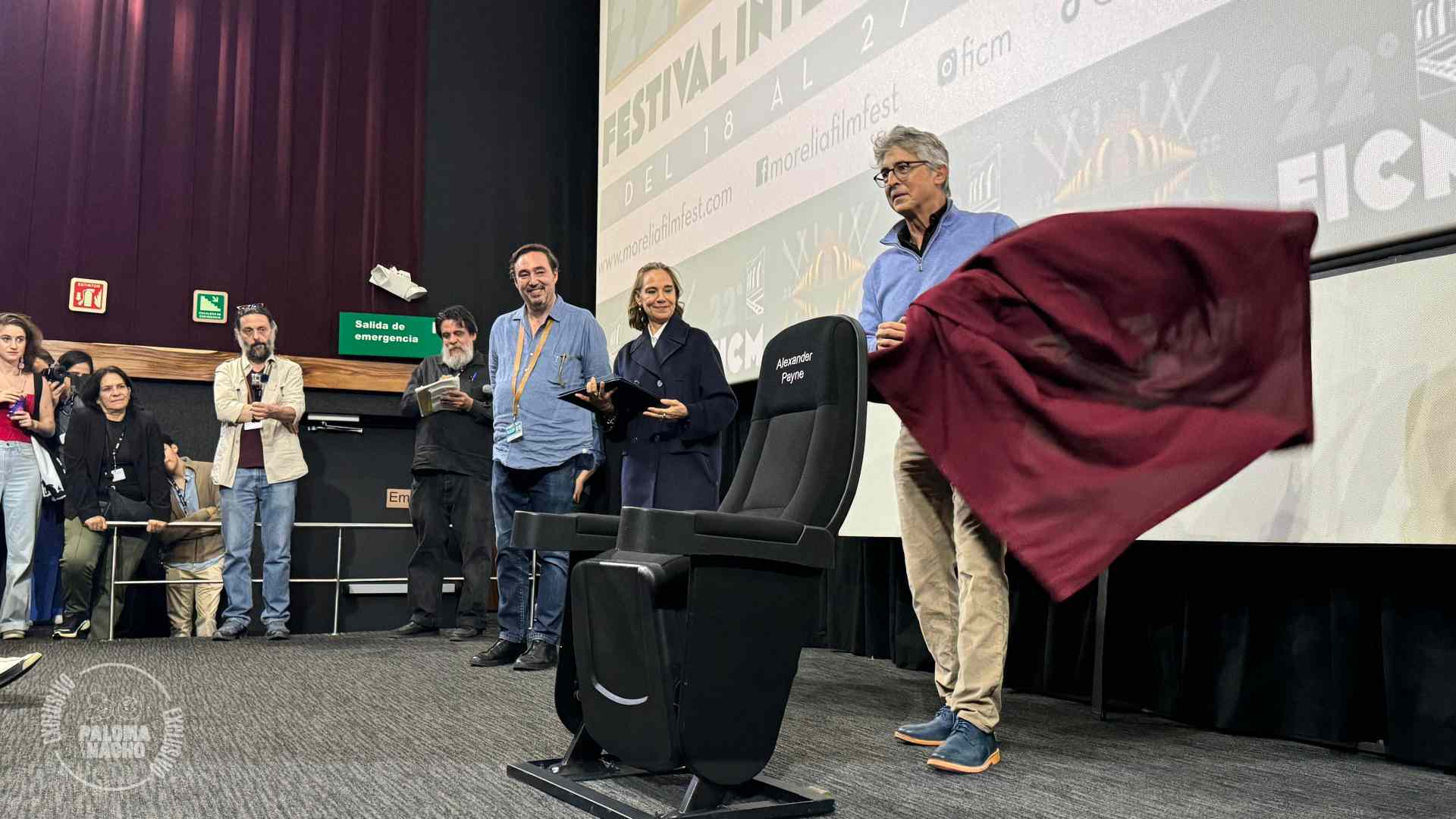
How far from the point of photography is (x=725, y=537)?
5.70 feet

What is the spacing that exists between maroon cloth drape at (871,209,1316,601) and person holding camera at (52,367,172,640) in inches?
179

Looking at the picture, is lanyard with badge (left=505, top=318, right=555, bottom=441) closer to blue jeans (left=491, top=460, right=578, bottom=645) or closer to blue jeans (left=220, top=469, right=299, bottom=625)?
blue jeans (left=491, top=460, right=578, bottom=645)

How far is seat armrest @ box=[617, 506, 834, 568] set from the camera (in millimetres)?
1665

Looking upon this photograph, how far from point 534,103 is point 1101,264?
6245 mm

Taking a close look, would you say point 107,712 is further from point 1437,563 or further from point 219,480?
point 1437,563

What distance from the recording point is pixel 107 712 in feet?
9.27

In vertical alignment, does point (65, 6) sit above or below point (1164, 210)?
above

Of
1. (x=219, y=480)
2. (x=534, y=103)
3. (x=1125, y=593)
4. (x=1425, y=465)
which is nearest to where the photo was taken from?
(x=1425, y=465)

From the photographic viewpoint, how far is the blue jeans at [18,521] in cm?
508

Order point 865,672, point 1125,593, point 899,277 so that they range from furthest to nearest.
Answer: point 865,672, point 1125,593, point 899,277

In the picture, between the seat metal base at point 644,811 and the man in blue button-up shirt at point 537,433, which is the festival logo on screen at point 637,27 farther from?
the seat metal base at point 644,811

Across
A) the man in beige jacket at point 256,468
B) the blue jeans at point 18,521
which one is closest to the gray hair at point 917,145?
the man in beige jacket at point 256,468

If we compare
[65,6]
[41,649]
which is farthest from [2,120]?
[41,649]

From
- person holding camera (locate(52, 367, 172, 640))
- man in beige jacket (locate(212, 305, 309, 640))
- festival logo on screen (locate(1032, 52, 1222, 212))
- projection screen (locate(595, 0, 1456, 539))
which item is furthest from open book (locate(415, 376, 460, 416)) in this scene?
festival logo on screen (locate(1032, 52, 1222, 212))
